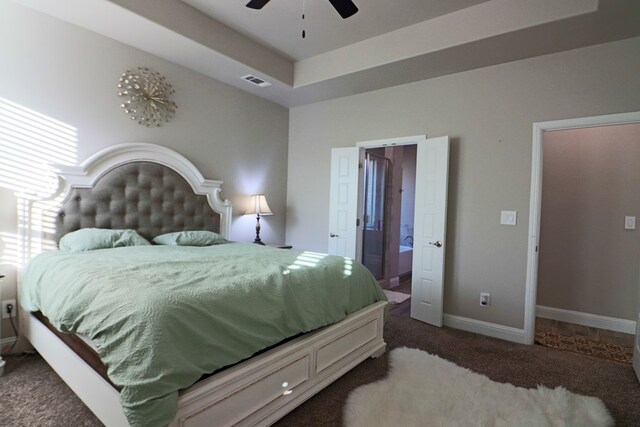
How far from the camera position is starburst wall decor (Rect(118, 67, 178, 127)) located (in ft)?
10.2

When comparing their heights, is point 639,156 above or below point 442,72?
below

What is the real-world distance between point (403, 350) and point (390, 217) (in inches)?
104

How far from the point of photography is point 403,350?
9.05 ft

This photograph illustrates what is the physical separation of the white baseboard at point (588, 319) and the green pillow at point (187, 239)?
379cm

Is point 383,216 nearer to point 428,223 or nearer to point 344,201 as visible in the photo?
point 344,201

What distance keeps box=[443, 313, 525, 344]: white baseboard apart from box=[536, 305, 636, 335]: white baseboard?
1.08 m

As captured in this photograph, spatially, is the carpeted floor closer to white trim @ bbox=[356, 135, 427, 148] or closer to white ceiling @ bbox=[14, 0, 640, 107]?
white trim @ bbox=[356, 135, 427, 148]

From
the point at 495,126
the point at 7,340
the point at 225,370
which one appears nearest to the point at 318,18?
the point at 495,126

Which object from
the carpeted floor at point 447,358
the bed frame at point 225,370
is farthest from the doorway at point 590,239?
the bed frame at point 225,370

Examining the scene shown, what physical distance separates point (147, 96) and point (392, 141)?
103 inches

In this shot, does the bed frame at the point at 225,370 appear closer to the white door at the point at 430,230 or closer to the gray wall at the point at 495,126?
the white door at the point at 430,230

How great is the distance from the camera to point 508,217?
10.4 feet

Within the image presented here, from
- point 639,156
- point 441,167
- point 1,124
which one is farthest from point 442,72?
point 1,124

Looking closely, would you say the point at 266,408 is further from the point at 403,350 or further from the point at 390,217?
the point at 390,217
